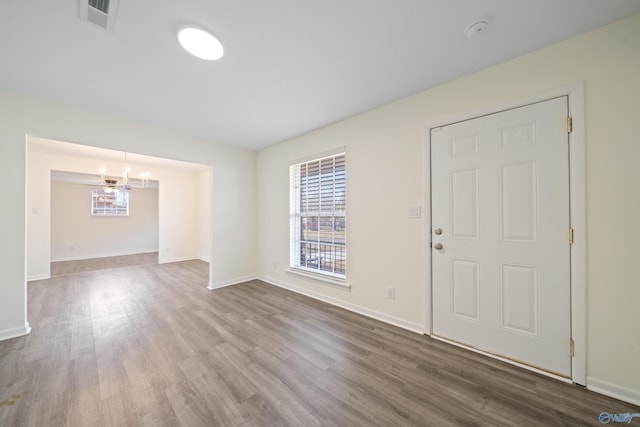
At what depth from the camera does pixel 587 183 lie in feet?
5.18

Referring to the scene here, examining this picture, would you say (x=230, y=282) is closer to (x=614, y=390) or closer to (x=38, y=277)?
(x=38, y=277)

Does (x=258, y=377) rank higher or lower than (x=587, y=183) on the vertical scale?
lower

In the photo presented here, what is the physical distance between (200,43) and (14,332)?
348 centimetres

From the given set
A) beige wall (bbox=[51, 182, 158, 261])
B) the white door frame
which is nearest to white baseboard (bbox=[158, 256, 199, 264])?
beige wall (bbox=[51, 182, 158, 261])

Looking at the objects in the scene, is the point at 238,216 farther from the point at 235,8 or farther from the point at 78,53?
the point at 235,8

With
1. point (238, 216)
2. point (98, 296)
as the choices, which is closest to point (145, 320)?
point (98, 296)

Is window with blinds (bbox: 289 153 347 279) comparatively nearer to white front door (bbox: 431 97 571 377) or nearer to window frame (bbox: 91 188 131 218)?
white front door (bbox: 431 97 571 377)

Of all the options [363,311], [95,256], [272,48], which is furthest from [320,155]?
[95,256]

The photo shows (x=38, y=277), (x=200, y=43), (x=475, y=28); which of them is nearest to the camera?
(x=475, y=28)

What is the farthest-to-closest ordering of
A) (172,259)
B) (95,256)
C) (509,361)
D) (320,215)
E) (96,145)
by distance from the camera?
(95,256), (172,259), (320,215), (96,145), (509,361)

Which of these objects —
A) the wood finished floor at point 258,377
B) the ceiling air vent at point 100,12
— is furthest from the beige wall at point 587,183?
the ceiling air vent at point 100,12

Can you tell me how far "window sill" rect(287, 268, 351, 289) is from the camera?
3.00 meters

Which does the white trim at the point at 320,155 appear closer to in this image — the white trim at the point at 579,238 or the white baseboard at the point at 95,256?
the white trim at the point at 579,238

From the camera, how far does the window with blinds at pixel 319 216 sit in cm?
315
